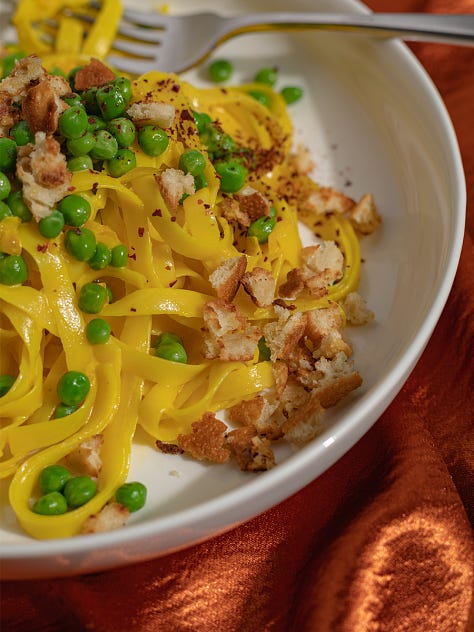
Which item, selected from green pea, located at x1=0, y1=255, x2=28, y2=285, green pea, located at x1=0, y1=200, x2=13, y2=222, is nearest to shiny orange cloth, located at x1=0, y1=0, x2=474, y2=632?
green pea, located at x1=0, y1=255, x2=28, y2=285

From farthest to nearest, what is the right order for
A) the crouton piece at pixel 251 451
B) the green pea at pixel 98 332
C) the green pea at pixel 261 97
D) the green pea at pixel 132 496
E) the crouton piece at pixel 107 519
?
the green pea at pixel 261 97 < the green pea at pixel 98 332 < the crouton piece at pixel 251 451 < the green pea at pixel 132 496 < the crouton piece at pixel 107 519

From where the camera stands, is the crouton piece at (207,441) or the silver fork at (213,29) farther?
the silver fork at (213,29)

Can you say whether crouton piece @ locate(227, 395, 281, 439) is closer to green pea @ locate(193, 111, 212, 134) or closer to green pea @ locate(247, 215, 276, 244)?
green pea @ locate(247, 215, 276, 244)

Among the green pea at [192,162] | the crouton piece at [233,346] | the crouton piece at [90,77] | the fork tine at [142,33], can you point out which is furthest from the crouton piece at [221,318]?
the fork tine at [142,33]

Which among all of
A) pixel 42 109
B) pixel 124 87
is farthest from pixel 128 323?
pixel 124 87

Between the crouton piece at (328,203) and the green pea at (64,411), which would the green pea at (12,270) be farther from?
the crouton piece at (328,203)

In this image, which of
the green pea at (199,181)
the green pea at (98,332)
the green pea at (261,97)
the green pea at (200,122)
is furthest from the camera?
the green pea at (261,97)

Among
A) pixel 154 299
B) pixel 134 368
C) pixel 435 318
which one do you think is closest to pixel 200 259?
pixel 154 299
